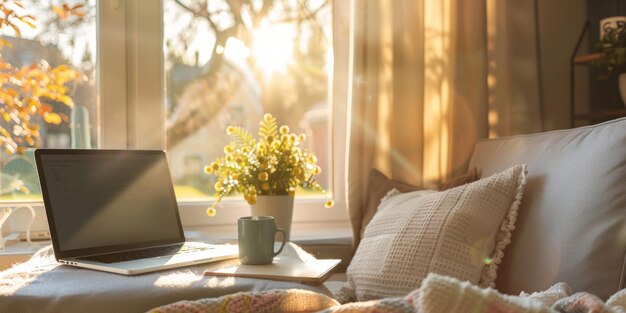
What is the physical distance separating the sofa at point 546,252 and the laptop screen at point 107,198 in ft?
0.34

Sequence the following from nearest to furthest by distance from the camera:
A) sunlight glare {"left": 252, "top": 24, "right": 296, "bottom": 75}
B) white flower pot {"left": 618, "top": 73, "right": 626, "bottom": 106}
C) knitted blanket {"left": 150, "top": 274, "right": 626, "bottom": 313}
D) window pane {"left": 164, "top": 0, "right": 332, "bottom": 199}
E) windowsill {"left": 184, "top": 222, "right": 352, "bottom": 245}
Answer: knitted blanket {"left": 150, "top": 274, "right": 626, "bottom": 313}
windowsill {"left": 184, "top": 222, "right": 352, "bottom": 245}
white flower pot {"left": 618, "top": 73, "right": 626, "bottom": 106}
window pane {"left": 164, "top": 0, "right": 332, "bottom": 199}
sunlight glare {"left": 252, "top": 24, "right": 296, "bottom": 75}

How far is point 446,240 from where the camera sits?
1343mm

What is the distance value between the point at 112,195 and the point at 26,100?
0.72 metres

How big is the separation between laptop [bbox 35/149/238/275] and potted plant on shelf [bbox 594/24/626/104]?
1434 mm

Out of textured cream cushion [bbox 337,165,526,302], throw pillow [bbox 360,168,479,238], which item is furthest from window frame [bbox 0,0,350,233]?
textured cream cushion [bbox 337,165,526,302]

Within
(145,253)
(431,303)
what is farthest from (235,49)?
(431,303)

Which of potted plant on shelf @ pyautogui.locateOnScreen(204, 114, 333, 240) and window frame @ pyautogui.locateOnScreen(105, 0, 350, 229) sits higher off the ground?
window frame @ pyautogui.locateOnScreen(105, 0, 350, 229)

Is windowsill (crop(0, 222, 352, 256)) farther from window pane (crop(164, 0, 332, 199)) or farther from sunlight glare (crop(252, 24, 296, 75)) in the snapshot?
sunlight glare (crop(252, 24, 296, 75))

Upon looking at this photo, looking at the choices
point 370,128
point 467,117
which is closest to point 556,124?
point 467,117

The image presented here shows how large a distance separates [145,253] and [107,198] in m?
0.18

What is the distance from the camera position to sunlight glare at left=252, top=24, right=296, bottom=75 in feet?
7.74

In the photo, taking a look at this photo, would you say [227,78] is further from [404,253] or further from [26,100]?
[404,253]

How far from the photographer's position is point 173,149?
2.24 meters

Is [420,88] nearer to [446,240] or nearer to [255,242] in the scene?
[446,240]
